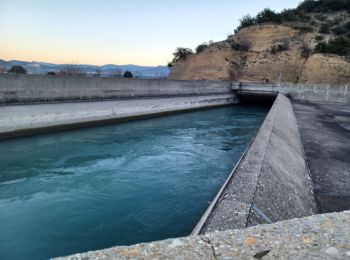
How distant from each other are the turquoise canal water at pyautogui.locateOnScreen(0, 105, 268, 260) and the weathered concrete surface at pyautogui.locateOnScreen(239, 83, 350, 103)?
64.7ft

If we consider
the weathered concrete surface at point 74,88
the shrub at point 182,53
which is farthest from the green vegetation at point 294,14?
the weathered concrete surface at point 74,88

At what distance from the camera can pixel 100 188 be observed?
7730 millimetres

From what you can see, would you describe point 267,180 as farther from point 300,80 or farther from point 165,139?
point 300,80

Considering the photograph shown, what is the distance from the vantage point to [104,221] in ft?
19.7

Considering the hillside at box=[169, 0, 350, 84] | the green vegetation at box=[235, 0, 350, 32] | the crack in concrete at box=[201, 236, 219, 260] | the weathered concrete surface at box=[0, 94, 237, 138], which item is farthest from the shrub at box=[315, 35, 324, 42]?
the crack in concrete at box=[201, 236, 219, 260]

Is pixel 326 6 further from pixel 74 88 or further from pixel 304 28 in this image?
pixel 74 88

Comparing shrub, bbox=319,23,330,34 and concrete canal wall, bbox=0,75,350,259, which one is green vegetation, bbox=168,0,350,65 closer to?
shrub, bbox=319,23,330,34

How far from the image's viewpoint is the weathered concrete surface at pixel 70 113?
13.2 m

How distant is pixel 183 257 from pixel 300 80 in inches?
1645

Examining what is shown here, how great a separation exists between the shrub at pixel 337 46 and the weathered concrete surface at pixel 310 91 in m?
10.9

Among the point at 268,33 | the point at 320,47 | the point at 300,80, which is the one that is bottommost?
the point at 300,80

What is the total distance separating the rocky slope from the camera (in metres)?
42.3

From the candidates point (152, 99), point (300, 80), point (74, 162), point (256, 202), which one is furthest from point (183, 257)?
point (300, 80)

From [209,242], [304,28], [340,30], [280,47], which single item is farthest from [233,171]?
[340,30]
